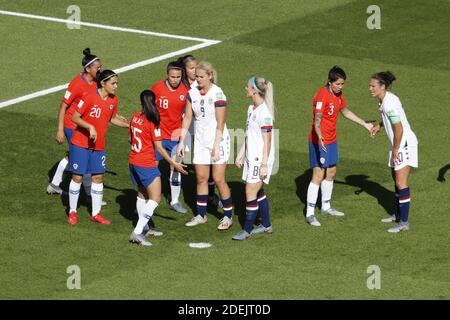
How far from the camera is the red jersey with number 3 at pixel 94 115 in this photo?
61.5 feet

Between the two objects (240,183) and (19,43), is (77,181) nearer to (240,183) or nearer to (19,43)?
(240,183)

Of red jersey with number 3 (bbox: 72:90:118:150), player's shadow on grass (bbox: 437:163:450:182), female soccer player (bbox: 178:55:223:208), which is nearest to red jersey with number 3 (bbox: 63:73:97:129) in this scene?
red jersey with number 3 (bbox: 72:90:118:150)

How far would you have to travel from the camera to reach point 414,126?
80.4 ft

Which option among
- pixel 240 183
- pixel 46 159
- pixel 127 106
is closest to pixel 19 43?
pixel 127 106

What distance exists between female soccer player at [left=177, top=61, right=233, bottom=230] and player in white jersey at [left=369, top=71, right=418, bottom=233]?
2503 mm

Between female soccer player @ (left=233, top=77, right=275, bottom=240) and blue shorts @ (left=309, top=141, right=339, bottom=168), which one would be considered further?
blue shorts @ (left=309, top=141, right=339, bottom=168)

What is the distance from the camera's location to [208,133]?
1894 centimetres

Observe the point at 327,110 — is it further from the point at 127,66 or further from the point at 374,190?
the point at 127,66

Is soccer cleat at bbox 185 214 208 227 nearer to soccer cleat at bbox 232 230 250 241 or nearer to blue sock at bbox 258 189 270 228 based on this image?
soccer cleat at bbox 232 230 250 241

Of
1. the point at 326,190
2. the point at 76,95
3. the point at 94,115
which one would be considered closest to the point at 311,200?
the point at 326,190

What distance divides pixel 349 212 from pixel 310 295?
12.4ft

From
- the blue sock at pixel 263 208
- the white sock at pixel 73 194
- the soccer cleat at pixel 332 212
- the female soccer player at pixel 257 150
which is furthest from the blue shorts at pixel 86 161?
the soccer cleat at pixel 332 212

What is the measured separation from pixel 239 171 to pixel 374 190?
2616mm

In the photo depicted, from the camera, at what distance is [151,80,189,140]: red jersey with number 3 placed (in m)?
20.0
